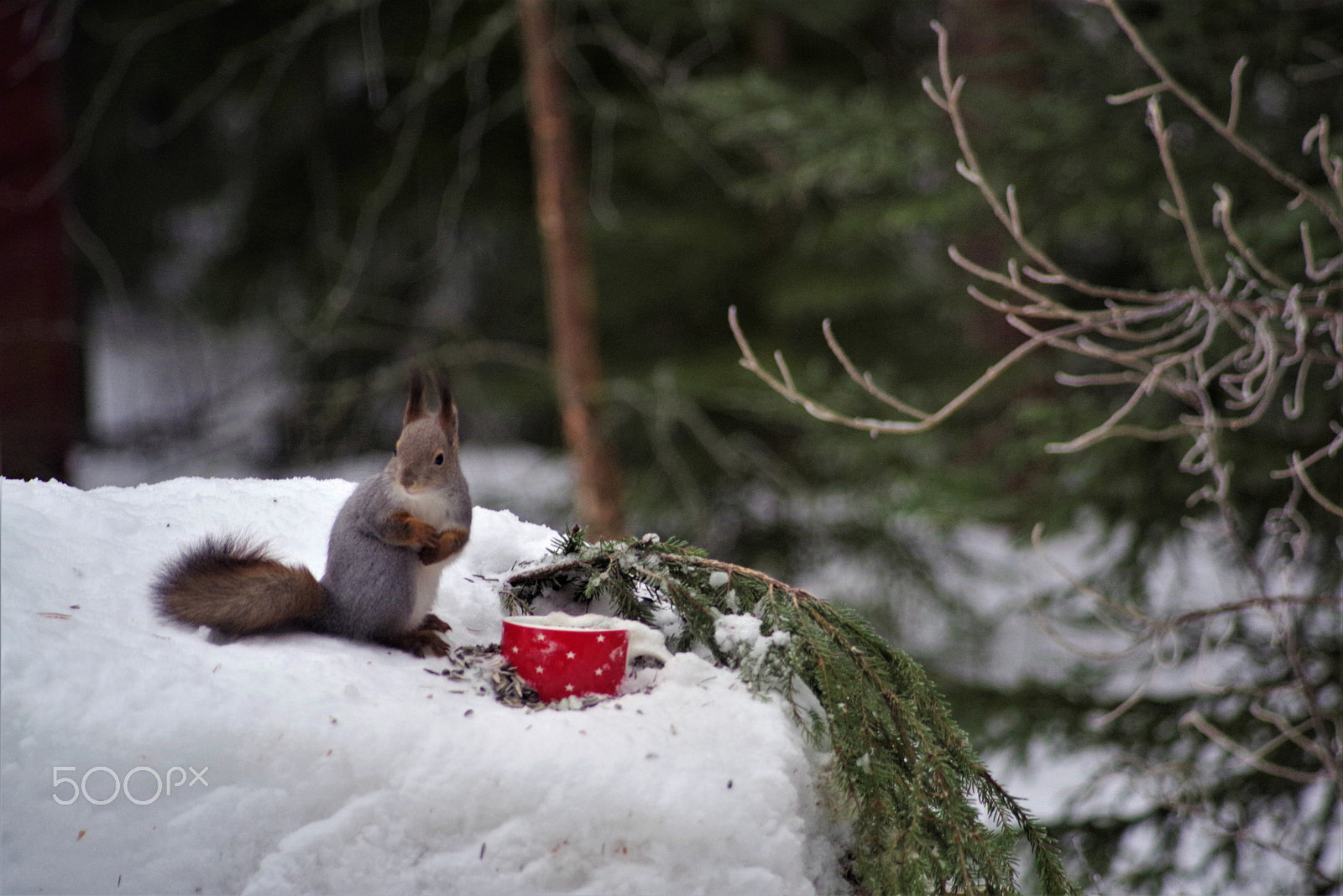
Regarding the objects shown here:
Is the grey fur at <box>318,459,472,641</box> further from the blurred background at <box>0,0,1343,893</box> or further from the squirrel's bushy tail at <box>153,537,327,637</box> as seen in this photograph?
the blurred background at <box>0,0,1343,893</box>

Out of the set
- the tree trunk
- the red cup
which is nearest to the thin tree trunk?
the tree trunk

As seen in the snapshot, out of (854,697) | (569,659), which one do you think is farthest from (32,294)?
(854,697)

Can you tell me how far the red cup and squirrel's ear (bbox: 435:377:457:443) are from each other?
0.62 feet

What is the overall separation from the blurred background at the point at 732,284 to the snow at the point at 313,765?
292mm

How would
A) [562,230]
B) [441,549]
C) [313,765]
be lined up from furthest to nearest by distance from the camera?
1. [562,230]
2. [441,549]
3. [313,765]

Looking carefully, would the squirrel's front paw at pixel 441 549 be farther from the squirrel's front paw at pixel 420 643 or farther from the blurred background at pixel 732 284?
the blurred background at pixel 732 284

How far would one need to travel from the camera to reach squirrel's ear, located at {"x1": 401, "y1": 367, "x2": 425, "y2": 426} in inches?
36.9

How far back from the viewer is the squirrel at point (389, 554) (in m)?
0.91

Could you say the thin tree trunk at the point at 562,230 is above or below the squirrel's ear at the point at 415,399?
below

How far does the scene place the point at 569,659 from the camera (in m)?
0.92

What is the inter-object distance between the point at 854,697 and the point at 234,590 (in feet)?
1.76

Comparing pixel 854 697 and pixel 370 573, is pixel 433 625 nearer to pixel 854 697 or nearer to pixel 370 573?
pixel 370 573

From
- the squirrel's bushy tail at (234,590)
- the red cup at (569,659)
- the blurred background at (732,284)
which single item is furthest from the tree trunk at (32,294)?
the red cup at (569,659)

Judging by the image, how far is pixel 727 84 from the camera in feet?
9.61
